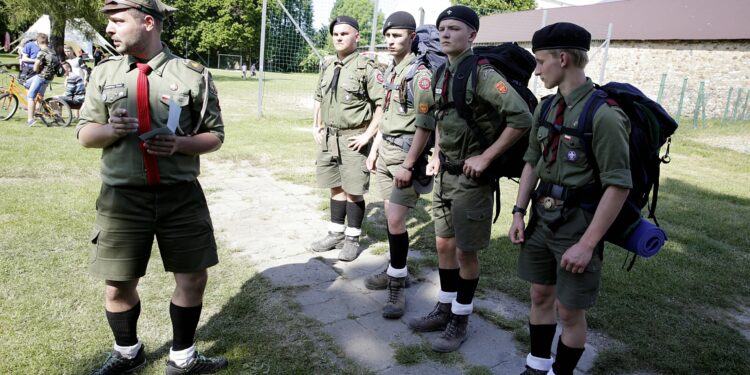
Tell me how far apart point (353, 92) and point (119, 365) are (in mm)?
2883

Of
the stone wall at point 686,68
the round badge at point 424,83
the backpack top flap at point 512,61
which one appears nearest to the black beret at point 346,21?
the round badge at point 424,83

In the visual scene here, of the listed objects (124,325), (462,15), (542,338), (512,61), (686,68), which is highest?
(686,68)

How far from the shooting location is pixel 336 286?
13.9 ft

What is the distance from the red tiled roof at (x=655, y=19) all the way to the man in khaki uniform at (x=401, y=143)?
1696 centimetres

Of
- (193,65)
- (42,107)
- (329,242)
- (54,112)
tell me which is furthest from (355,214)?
(42,107)

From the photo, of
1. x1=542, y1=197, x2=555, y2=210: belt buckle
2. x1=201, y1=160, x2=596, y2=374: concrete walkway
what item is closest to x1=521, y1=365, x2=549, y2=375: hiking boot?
x1=201, y1=160, x2=596, y2=374: concrete walkway

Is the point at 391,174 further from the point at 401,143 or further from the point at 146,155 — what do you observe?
the point at 146,155

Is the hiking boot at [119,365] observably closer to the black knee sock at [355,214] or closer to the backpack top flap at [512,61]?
the black knee sock at [355,214]

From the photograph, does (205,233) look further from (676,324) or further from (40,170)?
(40,170)

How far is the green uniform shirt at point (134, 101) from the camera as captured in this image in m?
2.50

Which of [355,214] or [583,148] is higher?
[583,148]

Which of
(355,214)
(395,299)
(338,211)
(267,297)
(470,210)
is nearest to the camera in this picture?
(470,210)

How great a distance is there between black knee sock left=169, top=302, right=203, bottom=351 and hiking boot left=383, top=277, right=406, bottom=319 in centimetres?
139

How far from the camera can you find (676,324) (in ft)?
12.5
